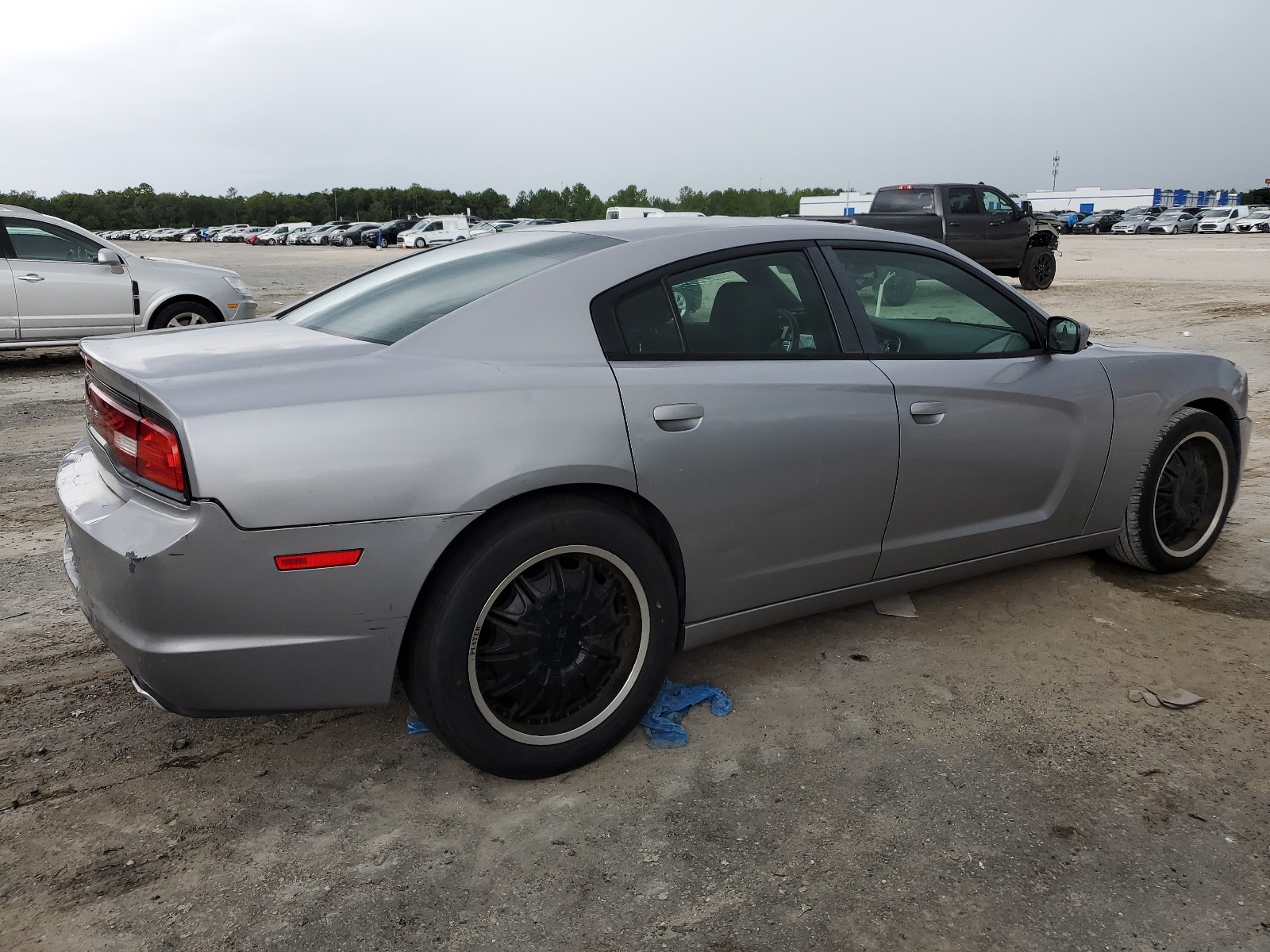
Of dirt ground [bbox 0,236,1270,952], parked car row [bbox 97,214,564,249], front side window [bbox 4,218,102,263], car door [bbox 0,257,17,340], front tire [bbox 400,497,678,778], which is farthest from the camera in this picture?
parked car row [bbox 97,214,564,249]

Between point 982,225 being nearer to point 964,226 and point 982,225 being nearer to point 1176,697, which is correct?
point 964,226

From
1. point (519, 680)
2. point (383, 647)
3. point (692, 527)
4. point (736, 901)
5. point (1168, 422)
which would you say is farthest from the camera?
point (1168, 422)

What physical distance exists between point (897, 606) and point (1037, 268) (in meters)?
16.4

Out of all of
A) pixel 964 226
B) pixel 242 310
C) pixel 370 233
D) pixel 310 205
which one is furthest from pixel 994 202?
pixel 310 205

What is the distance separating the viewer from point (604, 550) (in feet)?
9.04

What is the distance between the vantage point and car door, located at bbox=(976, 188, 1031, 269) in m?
18.3

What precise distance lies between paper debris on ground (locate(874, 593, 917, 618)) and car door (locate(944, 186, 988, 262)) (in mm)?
15499

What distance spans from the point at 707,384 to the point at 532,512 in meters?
0.67

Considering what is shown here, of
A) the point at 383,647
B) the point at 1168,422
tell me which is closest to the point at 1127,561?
the point at 1168,422

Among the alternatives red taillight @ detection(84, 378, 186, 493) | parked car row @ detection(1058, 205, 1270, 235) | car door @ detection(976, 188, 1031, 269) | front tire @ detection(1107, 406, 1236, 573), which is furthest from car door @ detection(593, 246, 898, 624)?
parked car row @ detection(1058, 205, 1270, 235)

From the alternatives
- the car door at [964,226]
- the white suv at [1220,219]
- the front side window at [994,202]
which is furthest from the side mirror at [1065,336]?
the white suv at [1220,219]

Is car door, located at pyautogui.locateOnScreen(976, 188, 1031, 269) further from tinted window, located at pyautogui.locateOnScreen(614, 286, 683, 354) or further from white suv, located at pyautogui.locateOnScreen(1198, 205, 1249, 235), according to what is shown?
white suv, located at pyautogui.locateOnScreen(1198, 205, 1249, 235)

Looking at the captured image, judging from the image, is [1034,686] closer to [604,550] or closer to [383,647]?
[604,550]

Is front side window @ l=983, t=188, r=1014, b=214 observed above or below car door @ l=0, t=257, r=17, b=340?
above
